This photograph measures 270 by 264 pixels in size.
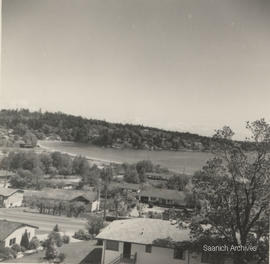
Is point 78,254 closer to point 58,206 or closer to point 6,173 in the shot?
point 58,206

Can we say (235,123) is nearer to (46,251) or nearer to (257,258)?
(257,258)

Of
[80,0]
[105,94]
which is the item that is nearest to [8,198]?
[105,94]

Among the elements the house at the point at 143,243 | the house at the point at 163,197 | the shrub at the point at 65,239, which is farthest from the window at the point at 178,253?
the shrub at the point at 65,239

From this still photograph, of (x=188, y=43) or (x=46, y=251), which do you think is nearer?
(x=46, y=251)

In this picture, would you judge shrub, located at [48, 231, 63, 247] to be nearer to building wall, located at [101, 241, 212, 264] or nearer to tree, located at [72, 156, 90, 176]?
building wall, located at [101, 241, 212, 264]

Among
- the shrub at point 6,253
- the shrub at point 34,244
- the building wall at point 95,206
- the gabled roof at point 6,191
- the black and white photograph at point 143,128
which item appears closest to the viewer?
the shrub at point 6,253

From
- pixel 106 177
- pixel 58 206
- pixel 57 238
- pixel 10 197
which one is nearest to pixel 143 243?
pixel 106 177

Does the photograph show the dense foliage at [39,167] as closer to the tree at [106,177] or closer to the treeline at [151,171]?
the tree at [106,177]
